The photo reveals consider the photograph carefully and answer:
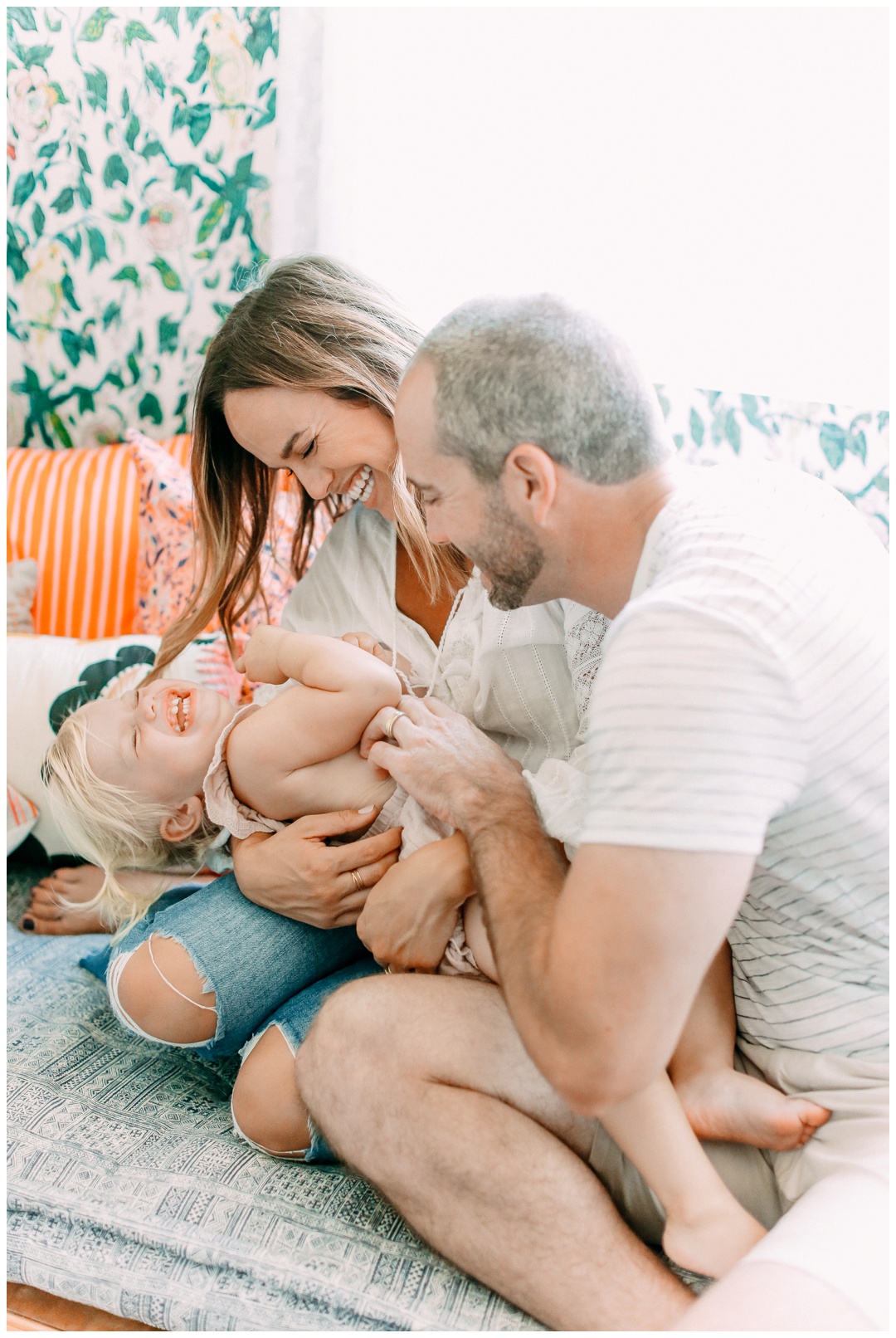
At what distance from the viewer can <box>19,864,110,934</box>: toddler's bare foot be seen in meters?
2.01

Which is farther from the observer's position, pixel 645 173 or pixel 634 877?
pixel 645 173

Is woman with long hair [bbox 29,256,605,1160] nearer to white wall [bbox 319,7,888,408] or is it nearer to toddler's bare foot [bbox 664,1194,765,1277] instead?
toddler's bare foot [bbox 664,1194,765,1277]

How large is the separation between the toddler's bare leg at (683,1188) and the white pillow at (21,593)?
6.23ft

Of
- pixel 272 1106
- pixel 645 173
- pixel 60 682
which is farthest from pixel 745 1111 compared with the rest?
pixel 645 173

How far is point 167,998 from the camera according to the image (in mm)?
1453

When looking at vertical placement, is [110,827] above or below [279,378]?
below

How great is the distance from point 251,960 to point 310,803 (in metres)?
0.26

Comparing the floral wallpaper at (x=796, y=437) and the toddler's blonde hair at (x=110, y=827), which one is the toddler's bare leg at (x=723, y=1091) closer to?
the toddler's blonde hair at (x=110, y=827)

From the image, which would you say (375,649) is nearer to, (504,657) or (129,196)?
(504,657)

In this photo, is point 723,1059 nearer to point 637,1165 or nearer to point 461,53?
point 637,1165

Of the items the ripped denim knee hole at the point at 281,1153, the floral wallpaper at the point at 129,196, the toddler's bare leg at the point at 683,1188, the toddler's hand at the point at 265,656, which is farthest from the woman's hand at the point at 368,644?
the floral wallpaper at the point at 129,196

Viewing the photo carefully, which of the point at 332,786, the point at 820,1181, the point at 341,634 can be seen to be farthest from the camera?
the point at 341,634

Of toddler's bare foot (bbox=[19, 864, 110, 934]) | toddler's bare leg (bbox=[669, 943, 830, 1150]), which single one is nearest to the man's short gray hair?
toddler's bare leg (bbox=[669, 943, 830, 1150])

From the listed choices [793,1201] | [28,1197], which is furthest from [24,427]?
[793,1201]
